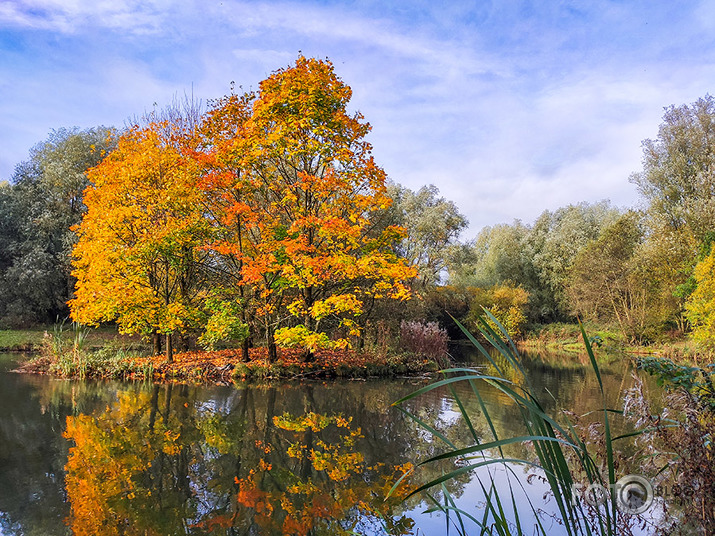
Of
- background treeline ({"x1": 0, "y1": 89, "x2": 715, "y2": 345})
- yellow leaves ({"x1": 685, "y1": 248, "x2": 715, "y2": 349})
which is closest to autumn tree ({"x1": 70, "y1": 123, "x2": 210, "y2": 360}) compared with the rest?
background treeline ({"x1": 0, "y1": 89, "x2": 715, "y2": 345})

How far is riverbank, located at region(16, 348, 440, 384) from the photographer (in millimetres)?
11188

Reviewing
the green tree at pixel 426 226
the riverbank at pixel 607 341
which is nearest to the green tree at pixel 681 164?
the riverbank at pixel 607 341

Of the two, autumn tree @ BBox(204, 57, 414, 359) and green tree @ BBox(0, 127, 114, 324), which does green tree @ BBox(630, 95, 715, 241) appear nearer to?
autumn tree @ BBox(204, 57, 414, 359)

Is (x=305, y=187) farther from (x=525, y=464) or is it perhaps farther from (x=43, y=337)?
(x=43, y=337)

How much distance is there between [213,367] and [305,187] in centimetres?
510

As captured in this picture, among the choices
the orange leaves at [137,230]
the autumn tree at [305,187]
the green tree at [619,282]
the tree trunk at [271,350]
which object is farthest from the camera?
the green tree at [619,282]

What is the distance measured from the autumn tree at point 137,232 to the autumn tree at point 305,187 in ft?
3.56

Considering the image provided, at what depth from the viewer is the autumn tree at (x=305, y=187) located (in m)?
10.6

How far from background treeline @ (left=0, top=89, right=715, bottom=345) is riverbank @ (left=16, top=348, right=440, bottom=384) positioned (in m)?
4.05

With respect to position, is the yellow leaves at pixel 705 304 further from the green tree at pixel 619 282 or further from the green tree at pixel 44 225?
the green tree at pixel 44 225

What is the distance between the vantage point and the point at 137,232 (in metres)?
12.0

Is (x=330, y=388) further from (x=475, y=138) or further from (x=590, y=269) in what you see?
(x=590, y=269)

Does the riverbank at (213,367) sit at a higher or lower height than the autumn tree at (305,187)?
lower

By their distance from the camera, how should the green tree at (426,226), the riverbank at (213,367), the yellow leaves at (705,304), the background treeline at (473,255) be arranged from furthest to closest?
1. the green tree at (426,226)
2. the background treeline at (473,255)
3. the yellow leaves at (705,304)
4. the riverbank at (213,367)
